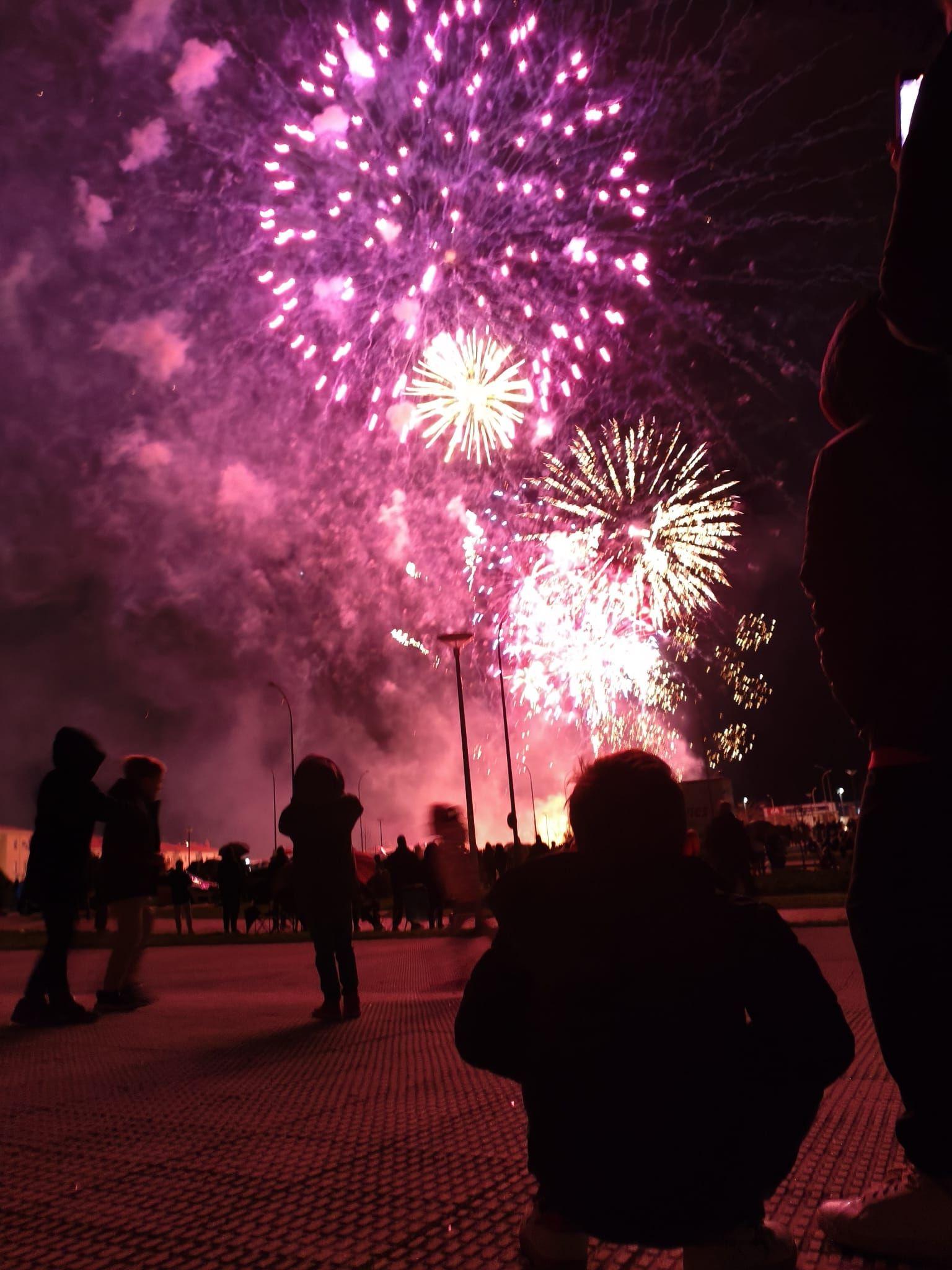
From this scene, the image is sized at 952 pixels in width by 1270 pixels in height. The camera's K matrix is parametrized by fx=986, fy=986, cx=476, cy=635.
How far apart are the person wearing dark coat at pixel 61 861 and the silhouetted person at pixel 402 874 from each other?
38.9 ft

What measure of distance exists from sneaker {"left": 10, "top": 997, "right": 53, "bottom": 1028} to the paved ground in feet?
0.83

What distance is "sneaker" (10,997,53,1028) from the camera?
622 centimetres

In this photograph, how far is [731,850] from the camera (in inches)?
667

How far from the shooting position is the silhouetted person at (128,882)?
6945 millimetres

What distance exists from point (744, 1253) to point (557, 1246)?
38 centimetres

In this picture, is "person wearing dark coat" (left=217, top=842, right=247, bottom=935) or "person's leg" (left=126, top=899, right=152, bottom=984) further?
"person wearing dark coat" (left=217, top=842, right=247, bottom=935)

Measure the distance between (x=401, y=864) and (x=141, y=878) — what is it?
12.0 metres

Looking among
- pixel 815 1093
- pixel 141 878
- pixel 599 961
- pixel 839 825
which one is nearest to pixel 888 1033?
pixel 815 1093

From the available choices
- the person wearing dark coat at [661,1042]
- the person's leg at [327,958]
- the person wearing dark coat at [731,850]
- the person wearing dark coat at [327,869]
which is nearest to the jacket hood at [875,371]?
the person wearing dark coat at [661,1042]

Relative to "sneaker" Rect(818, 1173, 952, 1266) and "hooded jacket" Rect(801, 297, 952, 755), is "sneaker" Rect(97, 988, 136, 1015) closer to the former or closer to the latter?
"sneaker" Rect(818, 1173, 952, 1266)

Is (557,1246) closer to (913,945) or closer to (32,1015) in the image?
(913,945)

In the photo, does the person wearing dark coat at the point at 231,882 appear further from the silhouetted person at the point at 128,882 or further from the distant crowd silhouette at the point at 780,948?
the distant crowd silhouette at the point at 780,948

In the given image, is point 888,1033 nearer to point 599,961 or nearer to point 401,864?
point 599,961

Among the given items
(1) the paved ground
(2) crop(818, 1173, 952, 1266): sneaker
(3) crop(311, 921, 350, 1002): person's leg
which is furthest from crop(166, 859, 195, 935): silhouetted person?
(2) crop(818, 1173, 952, 1266): sneaker
